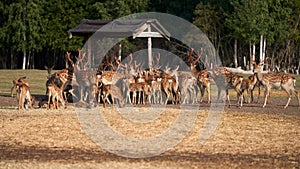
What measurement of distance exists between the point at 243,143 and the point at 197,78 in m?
8.40

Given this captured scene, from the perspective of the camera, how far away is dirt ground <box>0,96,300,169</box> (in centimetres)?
1114

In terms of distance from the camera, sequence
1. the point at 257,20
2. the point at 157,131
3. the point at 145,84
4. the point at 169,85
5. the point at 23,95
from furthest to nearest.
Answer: the point at 257,20
the point at 169,85
the point at 145,84
the point at 23,95
the point at 157,131

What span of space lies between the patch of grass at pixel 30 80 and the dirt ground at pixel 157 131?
9.79 meters

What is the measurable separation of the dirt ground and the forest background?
79.0ft

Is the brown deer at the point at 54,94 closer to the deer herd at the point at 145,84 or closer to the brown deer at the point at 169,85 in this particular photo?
the deer herd at the point at 145,84

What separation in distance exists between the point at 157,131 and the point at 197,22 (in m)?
29.0

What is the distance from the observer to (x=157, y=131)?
14.2 metres

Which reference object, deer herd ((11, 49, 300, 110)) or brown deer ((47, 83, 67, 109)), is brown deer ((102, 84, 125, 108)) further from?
brown deer ((47, 83, 67, 109))

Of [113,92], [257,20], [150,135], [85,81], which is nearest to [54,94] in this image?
[113,92]

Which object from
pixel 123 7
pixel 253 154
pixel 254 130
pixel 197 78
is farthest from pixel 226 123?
pixel 123 7

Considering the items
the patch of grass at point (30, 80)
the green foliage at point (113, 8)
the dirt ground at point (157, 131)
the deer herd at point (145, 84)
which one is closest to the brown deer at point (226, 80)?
the deer herd at point (145, 84)

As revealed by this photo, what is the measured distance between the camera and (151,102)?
20.8 metres

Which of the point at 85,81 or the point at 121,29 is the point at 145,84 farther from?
the point at 121,29

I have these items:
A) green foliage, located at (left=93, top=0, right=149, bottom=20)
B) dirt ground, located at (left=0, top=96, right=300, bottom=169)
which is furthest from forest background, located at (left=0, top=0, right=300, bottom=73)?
dirt ground, located at (left=0, top=96, right=300, bottom=169)
